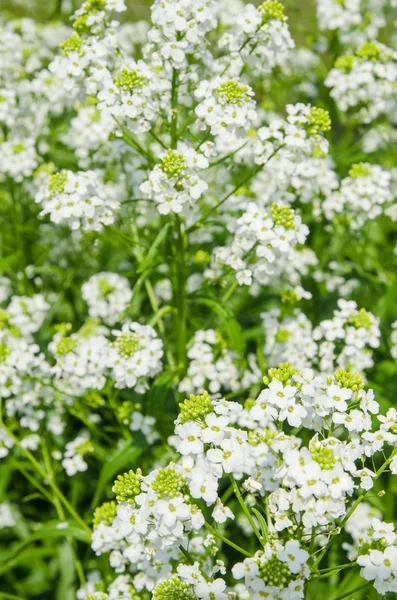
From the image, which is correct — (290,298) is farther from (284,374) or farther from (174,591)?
(174,591)

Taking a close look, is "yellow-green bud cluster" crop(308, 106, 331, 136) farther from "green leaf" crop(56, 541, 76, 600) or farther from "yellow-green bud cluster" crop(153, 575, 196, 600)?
"green leaf" crop(56, 541, 76, 600)

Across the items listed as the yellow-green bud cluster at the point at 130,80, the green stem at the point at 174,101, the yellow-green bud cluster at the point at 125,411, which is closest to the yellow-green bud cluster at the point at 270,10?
the green stem at the point at 174,101

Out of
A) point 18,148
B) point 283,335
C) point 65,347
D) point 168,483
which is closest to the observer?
point 168,483

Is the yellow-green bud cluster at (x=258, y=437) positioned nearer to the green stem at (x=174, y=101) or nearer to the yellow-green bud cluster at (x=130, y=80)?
the green stem at (x=174, y=101)

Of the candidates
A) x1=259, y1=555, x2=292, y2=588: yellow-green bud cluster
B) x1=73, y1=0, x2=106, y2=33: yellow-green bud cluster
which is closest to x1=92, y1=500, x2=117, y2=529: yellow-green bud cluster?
x1=259, y1=555, x2=292, y2=588: yellow-green bud cluster

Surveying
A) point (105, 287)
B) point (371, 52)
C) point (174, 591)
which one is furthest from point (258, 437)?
point (371, 52)

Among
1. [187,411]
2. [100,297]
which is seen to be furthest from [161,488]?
[100,297]
